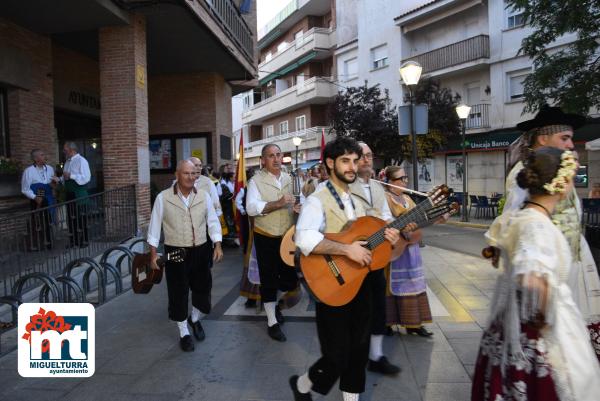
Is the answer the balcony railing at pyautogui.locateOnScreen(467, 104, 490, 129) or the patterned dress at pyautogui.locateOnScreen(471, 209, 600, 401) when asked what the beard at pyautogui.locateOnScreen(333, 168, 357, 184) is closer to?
the patterned dress at pyautogui.locateOnScreen(471, 209, 600, 401)

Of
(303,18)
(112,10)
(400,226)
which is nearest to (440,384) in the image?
(400,226)

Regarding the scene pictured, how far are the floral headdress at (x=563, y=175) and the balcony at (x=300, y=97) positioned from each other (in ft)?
104

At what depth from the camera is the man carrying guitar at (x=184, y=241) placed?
4777 millimetres

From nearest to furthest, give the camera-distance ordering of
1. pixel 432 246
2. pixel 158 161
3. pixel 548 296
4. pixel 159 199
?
pixel 548 296
pixel 159 199
pixel 432 246
pixel 158 161

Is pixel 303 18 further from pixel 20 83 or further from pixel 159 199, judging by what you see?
pixel 159 199

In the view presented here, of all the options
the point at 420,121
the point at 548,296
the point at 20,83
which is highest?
the point at 20,83

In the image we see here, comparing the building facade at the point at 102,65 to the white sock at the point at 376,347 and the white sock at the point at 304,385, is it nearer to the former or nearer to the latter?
the white sock at the point at 376,347

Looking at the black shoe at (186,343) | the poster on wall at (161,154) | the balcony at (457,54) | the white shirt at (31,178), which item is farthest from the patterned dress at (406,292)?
the balcony at (457,54)

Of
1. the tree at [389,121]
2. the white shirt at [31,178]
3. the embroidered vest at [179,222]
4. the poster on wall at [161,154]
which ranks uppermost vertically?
the tree at [389,121]

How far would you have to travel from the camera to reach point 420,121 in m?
9.54

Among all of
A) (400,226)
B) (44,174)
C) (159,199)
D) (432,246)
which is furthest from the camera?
(432,246)

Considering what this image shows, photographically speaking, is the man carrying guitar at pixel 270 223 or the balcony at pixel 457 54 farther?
the balcony at pixel 457 54

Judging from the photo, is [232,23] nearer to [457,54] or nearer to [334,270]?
[334,270]

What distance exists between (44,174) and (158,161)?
7217 millimetres
